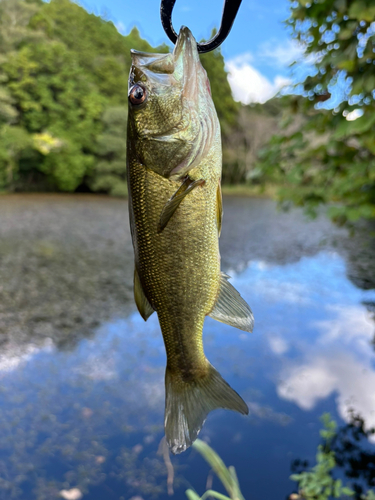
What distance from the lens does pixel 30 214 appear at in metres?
16.3

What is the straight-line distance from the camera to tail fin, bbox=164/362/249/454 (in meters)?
1.05

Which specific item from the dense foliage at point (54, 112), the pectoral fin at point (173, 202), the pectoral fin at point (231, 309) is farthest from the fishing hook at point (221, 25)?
the dense foliage at point (54, 112)

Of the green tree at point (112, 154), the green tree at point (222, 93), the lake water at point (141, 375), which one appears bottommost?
the lake water at point (141, 375)

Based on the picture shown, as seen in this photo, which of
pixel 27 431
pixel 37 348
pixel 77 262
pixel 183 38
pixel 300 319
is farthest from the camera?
pixel 77 262

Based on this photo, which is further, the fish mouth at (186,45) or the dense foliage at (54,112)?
the dense foliage at (54,112)

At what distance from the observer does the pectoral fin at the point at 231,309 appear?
1128mm

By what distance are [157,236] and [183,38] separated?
1.69 ft

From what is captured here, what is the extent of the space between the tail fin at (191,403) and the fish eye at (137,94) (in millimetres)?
815

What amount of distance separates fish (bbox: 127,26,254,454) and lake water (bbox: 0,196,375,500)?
263 cm

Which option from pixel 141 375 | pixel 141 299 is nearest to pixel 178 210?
pixel 141 299

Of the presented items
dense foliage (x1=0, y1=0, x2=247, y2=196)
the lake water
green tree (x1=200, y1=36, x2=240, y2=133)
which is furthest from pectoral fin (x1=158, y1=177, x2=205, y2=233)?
green tree (x1=200, y1=36, x2=240, y2=133)

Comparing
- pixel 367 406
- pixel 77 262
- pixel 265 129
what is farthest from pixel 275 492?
pixel 265 129

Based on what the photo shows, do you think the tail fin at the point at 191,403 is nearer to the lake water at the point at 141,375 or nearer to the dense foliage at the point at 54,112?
the lake water at the point at 141,375

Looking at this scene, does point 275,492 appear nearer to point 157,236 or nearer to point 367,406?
point 367,406
